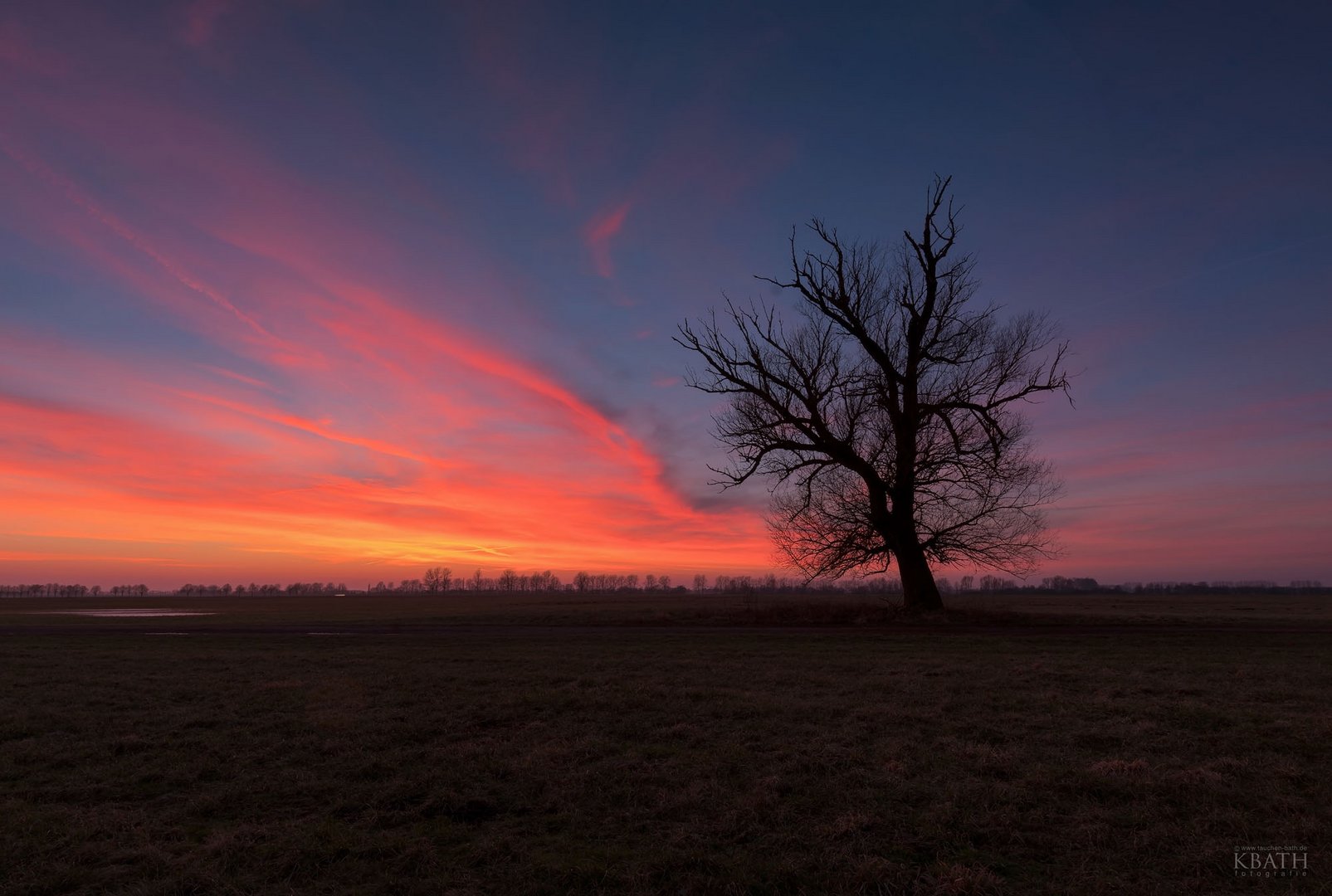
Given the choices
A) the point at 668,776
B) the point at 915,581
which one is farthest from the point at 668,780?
the point at 915,581

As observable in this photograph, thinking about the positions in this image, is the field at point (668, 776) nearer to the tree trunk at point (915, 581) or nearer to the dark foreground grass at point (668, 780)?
the dark foreground grass at point (668, 780)

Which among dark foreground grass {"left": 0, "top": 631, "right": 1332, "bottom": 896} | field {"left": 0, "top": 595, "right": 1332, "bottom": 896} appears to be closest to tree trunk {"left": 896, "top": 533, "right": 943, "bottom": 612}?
field {"left": 0, "top": 595, "right": 1332, "bottom": 896}

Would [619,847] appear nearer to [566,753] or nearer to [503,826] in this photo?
[503,826]

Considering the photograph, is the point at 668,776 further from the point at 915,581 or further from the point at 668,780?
the point at 915,581

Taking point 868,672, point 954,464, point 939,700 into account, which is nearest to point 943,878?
point 939,700

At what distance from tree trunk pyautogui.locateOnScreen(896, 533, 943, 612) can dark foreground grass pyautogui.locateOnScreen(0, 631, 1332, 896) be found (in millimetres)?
13035

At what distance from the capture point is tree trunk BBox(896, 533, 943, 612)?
27125 mm

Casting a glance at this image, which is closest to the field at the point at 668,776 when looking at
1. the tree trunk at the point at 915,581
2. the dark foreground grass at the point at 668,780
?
the dark foreground grass at the point at 668,780

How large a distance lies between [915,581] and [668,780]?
878 inches

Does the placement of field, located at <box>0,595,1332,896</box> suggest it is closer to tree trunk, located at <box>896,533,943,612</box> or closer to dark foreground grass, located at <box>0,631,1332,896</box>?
dark foreground grass, located at <box>0,631,1332,896</box>

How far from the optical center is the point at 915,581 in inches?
1074

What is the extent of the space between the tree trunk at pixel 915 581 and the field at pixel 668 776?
11.8 meters

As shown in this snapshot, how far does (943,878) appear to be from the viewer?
498cm

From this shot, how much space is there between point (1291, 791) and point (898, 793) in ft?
12.2
